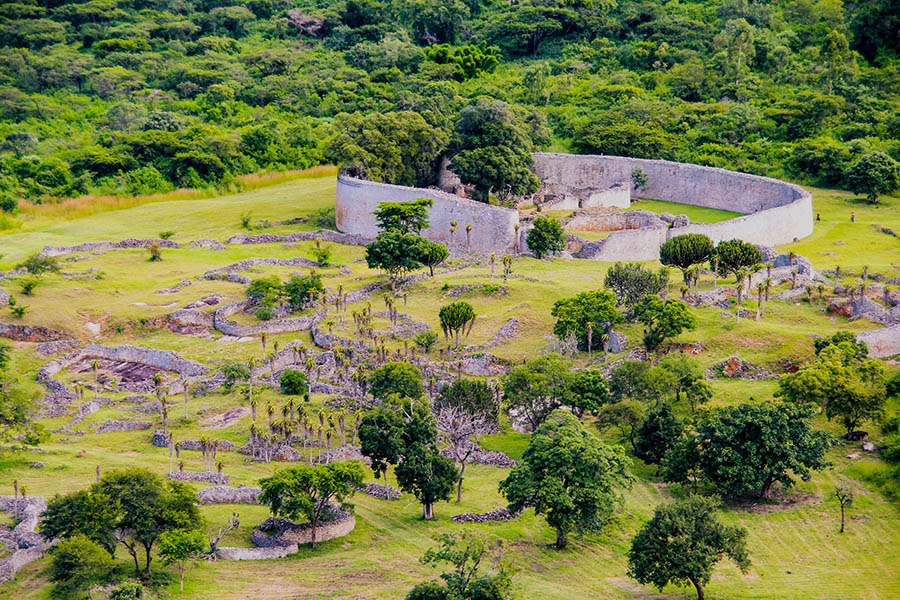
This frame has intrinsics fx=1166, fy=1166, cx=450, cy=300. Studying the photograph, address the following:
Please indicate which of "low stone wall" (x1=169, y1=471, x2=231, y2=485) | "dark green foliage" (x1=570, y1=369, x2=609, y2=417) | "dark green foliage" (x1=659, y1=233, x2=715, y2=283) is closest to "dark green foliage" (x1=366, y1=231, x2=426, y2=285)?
"dark green foliage" (x1=659, y1=233, x2=715, y2=283)

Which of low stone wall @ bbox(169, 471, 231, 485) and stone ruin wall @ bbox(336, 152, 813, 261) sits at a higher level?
stone ruin wall @ bbox(336, 152, 813, 261)

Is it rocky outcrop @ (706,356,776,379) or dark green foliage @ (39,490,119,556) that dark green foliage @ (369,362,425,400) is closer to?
rocky outcrop @ (706,356,776,379)

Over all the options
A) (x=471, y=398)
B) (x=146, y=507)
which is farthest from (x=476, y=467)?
(x=146, y=507)

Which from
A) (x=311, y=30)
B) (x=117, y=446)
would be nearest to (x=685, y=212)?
(x=117, y=446)

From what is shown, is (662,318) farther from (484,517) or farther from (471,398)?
(484,517)

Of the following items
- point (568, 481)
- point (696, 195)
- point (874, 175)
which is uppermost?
point (874, 175)

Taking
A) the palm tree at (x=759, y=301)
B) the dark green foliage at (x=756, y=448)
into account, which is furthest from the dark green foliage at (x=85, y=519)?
the palm tree at (x=759, y=301)

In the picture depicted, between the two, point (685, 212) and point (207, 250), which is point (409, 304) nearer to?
point (207, 250)
